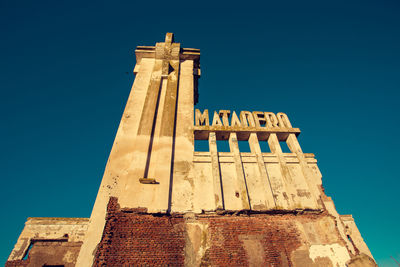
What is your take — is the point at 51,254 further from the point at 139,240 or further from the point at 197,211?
the point at 197,211

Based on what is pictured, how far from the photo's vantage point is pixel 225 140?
34.0 feet

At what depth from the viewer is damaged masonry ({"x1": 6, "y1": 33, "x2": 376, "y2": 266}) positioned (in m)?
6.60

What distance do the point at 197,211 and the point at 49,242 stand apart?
5.37 metres

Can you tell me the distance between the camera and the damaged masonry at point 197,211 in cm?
660

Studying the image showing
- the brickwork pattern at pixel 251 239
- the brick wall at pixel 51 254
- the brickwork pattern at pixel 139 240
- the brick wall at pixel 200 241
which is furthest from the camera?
the brick wall at pixel 51 254

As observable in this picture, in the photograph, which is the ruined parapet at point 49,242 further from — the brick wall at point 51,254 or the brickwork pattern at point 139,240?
the brickwork pattern at point 139,240

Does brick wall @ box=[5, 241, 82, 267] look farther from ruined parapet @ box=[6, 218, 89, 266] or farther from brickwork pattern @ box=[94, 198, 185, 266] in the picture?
brickwork pattern @ box=[94, 198, 185, 266]

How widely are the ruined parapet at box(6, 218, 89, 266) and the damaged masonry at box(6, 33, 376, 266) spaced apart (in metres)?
0.03

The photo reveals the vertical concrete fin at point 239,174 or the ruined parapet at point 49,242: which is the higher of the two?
the vertical concrete fin at point 239,174

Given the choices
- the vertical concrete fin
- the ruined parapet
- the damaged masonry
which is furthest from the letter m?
the ruined parapet

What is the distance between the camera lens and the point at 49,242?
737 centimetres

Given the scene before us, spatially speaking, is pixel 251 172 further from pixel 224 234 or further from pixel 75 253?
pixel 75 253

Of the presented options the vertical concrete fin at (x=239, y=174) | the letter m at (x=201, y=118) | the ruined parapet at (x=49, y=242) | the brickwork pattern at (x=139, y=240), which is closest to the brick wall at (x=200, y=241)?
the brickwork pattern at (x=139, y=240)

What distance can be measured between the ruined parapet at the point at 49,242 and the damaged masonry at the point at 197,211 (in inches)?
1.3
